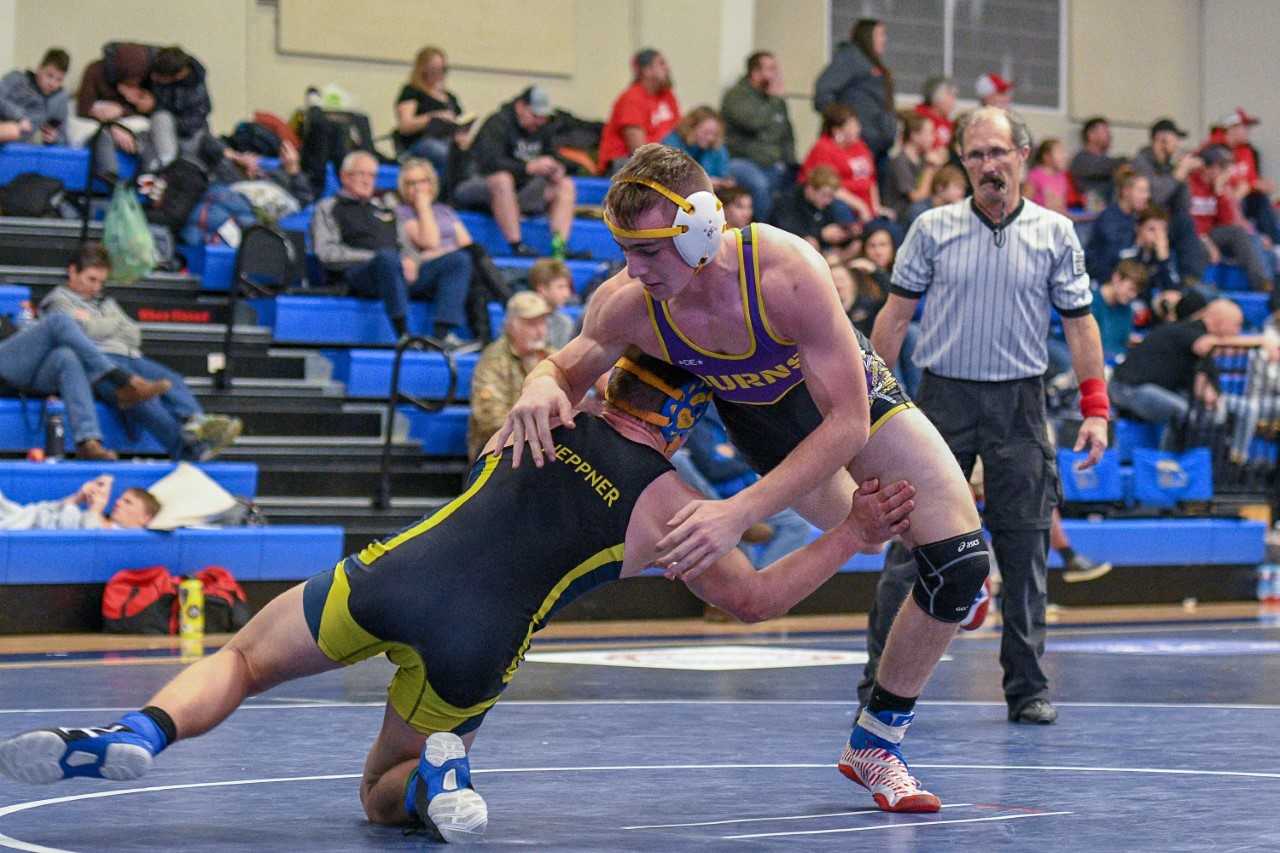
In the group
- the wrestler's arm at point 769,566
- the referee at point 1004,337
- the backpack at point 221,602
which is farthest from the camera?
the backpack at point 221,602

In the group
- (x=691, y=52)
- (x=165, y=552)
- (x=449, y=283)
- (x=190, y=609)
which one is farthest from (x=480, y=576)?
(x=691, y=52)

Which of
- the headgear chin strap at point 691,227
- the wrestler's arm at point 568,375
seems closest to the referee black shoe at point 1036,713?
the wrestler's arm at point 568,375

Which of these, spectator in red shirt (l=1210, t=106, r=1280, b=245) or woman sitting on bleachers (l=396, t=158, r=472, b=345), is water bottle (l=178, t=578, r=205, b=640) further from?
spectator in red shirt (l=1210, t=106, r=1280, b=245)

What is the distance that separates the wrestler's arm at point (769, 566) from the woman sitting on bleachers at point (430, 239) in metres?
6.86

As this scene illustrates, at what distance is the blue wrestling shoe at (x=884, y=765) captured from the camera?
158 inches

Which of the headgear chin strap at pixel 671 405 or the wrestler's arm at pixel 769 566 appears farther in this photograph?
the headgear chin strap at pixel 671 405

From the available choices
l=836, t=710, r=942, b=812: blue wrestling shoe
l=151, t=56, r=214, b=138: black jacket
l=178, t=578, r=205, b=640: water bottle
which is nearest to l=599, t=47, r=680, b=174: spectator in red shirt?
l=151, t=56, r=214, b=138: black jacket

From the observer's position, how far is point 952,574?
4.28 metres

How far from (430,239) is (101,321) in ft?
7.38

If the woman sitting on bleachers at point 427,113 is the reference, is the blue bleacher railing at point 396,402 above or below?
below

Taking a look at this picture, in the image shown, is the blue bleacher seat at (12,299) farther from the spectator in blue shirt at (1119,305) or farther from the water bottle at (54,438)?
the spectator in blue shirt at (1119,305)

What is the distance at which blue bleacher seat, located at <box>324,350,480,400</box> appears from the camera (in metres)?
10.3

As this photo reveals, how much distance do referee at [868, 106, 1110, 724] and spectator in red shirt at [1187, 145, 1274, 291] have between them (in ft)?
31.8

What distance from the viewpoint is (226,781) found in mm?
4273
